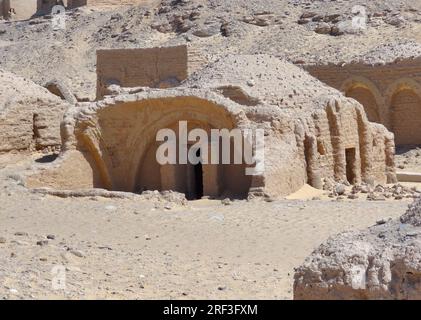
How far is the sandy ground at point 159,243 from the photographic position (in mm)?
10797

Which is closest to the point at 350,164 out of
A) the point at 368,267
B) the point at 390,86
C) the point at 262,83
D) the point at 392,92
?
the point at 262,83

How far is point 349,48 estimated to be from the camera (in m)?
35.2

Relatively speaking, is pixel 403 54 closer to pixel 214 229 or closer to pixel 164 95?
pixel 164 95

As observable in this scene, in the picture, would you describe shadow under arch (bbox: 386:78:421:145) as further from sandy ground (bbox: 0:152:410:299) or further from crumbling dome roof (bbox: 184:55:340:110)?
sandy ground (bbox: 0:152:410:299)

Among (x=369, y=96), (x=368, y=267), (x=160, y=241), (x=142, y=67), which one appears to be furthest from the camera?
(x=142, y=67)

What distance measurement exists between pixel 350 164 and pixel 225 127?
373 centimetres

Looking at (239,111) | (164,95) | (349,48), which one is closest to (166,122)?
(164,95)

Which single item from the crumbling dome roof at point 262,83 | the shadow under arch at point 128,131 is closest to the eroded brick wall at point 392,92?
the crumbling dome roof at point 262,83

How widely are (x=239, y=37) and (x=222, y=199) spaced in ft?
74.9

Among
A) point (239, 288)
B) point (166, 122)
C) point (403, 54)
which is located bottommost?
point (239, 288)

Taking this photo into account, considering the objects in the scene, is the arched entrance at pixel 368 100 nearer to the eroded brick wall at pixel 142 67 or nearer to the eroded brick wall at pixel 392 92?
the eroded brick wall at pixel 392 92

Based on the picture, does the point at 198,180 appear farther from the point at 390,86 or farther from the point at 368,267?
the point at 368,267

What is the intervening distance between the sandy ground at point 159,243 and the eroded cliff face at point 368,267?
3.64 metres

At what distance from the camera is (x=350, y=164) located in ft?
70.6
